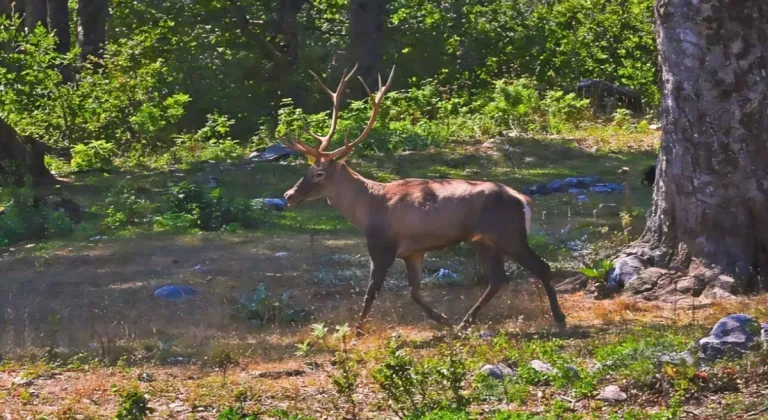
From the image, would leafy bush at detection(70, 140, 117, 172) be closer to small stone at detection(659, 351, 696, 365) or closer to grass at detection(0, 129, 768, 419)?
grass at detection(0, 129, 768, 419)

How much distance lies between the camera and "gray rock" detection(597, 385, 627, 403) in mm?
7078

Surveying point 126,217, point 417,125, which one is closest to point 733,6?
point 126,217

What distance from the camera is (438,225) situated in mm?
9938

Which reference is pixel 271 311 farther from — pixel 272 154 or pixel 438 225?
pixel 272 154

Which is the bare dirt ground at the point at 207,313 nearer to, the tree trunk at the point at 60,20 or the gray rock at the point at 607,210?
the gray rock at the point at 607,210

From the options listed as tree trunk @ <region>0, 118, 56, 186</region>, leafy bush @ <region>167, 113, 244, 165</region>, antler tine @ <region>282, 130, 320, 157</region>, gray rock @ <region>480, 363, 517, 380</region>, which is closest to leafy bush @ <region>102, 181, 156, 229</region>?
tree trunk @ <region>0, 118, 56, 186</region>

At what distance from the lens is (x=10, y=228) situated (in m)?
14.3

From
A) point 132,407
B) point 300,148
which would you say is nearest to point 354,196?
point 300,148

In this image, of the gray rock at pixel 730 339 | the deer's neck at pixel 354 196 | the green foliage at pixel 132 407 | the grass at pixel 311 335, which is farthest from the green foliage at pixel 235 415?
the deer's neck at pixel 354 196

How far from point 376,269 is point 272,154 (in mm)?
8864

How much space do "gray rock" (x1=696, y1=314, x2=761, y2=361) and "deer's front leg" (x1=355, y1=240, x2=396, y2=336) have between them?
3033 mm

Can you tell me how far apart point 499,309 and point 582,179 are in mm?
6320

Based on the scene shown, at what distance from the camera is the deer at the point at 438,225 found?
9.77m

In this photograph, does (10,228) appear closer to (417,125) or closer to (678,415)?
(417,125)
